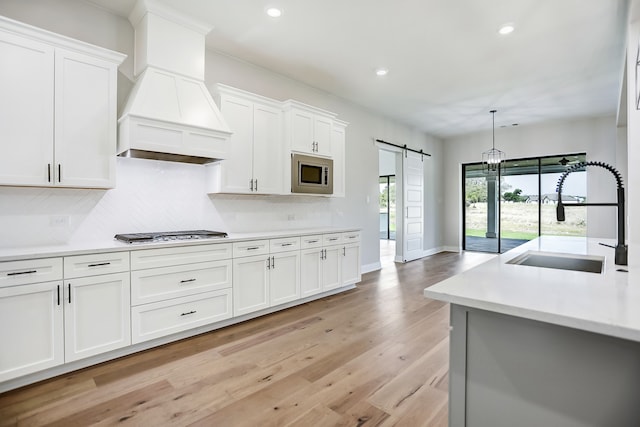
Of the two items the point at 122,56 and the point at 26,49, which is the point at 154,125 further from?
the point at 26,49

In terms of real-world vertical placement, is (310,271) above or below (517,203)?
below

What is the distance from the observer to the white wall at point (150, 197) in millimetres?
2555

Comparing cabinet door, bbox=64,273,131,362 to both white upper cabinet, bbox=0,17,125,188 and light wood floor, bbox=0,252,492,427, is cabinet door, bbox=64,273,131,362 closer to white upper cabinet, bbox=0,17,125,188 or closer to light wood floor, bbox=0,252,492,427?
light wood floor, bbox=0,252,492,427

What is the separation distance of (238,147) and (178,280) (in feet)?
5.03

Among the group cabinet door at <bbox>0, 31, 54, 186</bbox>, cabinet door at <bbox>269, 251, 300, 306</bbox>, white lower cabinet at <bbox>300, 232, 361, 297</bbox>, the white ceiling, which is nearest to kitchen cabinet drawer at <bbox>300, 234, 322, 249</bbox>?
white lower cabinet at <bbox>300, 232, 361, 297</bbox>

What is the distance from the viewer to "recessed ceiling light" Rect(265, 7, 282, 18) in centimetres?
293

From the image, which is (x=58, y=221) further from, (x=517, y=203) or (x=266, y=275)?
(x=517, y=203)

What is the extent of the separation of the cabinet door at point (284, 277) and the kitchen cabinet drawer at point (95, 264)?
1427 mm

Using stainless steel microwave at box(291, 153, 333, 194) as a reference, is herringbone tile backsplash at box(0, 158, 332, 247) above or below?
below

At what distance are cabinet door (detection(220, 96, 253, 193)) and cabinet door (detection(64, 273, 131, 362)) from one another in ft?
4.56

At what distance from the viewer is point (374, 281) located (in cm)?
509

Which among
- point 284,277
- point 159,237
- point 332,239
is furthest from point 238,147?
point 332,239

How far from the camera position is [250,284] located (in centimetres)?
334

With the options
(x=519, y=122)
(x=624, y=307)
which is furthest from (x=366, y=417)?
(x=519, y=122)
